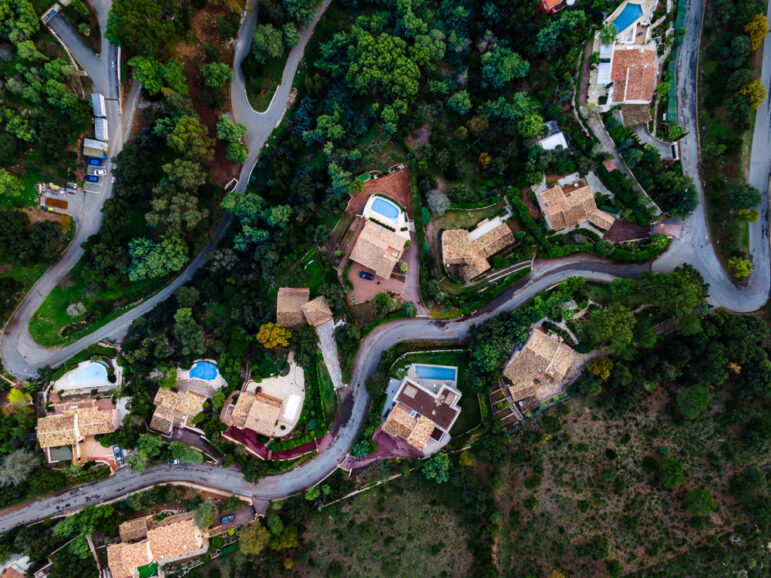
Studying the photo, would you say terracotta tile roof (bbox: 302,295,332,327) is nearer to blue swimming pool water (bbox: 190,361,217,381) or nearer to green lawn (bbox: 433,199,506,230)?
blue swimming pool water (bbox: 190,361,217,381)

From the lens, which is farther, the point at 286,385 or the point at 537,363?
the point at 286,385

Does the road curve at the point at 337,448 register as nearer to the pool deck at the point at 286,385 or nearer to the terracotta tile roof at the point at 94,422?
the terracotta tile roof at the point at 94,422

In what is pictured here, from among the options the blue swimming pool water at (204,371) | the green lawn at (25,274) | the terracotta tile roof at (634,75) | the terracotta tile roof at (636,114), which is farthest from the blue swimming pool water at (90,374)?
the terracotta tile roof at (634,75)

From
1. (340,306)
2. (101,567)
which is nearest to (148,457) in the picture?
(101,567)

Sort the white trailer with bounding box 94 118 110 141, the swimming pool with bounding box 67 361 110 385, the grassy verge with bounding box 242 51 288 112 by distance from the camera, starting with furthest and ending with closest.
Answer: the grassy verge with bounding box 242 51 288 112 < the swimming pool with bounding box 67 361 110 385 < the white trailer with bounding box 94 118 110 141

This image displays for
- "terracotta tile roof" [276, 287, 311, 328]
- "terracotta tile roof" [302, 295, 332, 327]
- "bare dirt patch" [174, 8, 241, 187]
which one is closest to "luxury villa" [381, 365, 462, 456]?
"terracotta tile roof" [302, 295, 332, 327]

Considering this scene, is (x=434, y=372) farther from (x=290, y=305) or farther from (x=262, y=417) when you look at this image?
(x=262, y=417)

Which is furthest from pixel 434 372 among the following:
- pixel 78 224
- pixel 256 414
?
pixel 78 224
